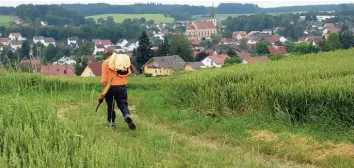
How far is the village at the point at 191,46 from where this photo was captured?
21036 mm

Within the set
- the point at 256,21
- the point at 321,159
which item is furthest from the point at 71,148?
the point at 256,21

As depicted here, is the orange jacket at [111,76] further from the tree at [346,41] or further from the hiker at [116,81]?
the tree at [346,41]

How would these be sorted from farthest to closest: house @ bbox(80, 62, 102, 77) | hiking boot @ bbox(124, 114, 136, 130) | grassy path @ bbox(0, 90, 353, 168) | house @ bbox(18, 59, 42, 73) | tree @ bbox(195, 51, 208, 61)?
tree @ bbox(195, 51, 208, 61), house @ bbox(80, 62, 102, 77), hiking boot @ bbox(124, 114, 136, 130), house @ bbox(18, 59, 42, 73), grassy path @ bbox(0, 90, 353, 168)

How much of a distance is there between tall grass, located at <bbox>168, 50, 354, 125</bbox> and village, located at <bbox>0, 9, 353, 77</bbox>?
3.29m

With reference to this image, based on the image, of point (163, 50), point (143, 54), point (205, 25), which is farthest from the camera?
point (205, 25)

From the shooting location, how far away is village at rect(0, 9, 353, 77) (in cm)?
2104

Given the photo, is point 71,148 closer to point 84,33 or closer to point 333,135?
point 333,135

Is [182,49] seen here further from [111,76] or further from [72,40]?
[111,76]

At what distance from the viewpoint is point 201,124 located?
11.1 meters

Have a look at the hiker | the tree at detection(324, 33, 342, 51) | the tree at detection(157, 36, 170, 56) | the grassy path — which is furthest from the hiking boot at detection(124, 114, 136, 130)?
the tree at detection(157, 36, 170, 56)

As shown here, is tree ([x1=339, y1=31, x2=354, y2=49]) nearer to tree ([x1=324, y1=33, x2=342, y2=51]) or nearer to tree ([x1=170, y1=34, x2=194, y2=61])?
tree ([x1=324, y1=33, x2=342, y2=51])

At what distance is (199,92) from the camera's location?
13086 mm

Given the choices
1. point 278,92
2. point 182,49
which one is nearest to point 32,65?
point 278,92

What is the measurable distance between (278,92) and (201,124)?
1841mm
